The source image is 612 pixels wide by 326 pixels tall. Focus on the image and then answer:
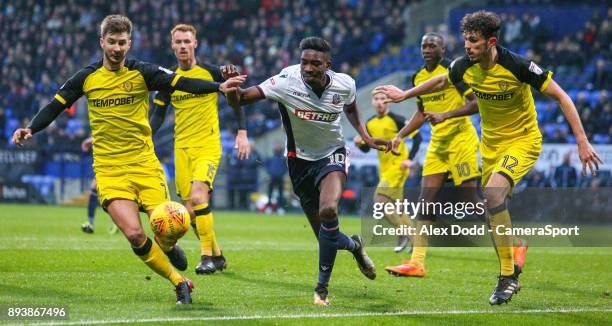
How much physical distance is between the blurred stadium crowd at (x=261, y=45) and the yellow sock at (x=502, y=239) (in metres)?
15.7

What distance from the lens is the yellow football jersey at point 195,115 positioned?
438 inches

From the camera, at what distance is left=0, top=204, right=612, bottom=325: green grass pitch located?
750cm

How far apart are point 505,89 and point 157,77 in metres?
3.18

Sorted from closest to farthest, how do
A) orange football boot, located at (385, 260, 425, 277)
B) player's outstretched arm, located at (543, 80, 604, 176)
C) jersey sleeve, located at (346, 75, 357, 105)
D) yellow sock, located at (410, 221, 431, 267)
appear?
1. player's outstretched arm, located at (543, 80, 604, 176)
2. jersey sleeve, located at (346, 75, 357, 105)
3. orange football boot, located at (385, 260, 425, 277)
4. yellow sock, located at (410, 221, 431, 267)

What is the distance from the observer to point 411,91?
9258 mm

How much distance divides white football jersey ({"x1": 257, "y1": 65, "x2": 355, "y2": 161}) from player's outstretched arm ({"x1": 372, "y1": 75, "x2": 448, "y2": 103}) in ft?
1.45

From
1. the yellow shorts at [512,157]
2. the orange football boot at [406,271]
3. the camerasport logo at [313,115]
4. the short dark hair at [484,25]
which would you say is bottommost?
the orange football boot at [406,271]

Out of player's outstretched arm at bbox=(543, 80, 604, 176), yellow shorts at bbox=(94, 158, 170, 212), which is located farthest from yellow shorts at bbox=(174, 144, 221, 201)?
player's outstretched arm at bbox=(543, 80, 604, 176)

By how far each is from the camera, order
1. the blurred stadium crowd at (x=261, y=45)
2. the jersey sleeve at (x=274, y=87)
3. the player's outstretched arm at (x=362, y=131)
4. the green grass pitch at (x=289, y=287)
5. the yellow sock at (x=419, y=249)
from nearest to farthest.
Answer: the green grass pitch at (x=289, y=287) → the jersey sleeve at (x=274, y=87) → the player's outstretched arm at (x=362, y=131) → the yellow sock at (x=419, y=249) → the blurred stadium crowd at (x=261, y=45)

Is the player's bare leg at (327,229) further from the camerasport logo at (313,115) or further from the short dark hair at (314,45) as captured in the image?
the short dark hair at (314,45)

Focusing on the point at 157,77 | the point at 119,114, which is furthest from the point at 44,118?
the point at 157,77

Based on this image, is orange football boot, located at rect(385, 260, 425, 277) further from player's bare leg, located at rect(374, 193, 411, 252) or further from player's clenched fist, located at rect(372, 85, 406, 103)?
player's bare leg, located at rect(374, 193, 411, 252)

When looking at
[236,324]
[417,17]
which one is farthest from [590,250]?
[417,17]

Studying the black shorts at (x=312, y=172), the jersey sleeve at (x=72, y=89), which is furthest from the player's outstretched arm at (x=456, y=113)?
the jersey sleeve at (x=72, y=89)
